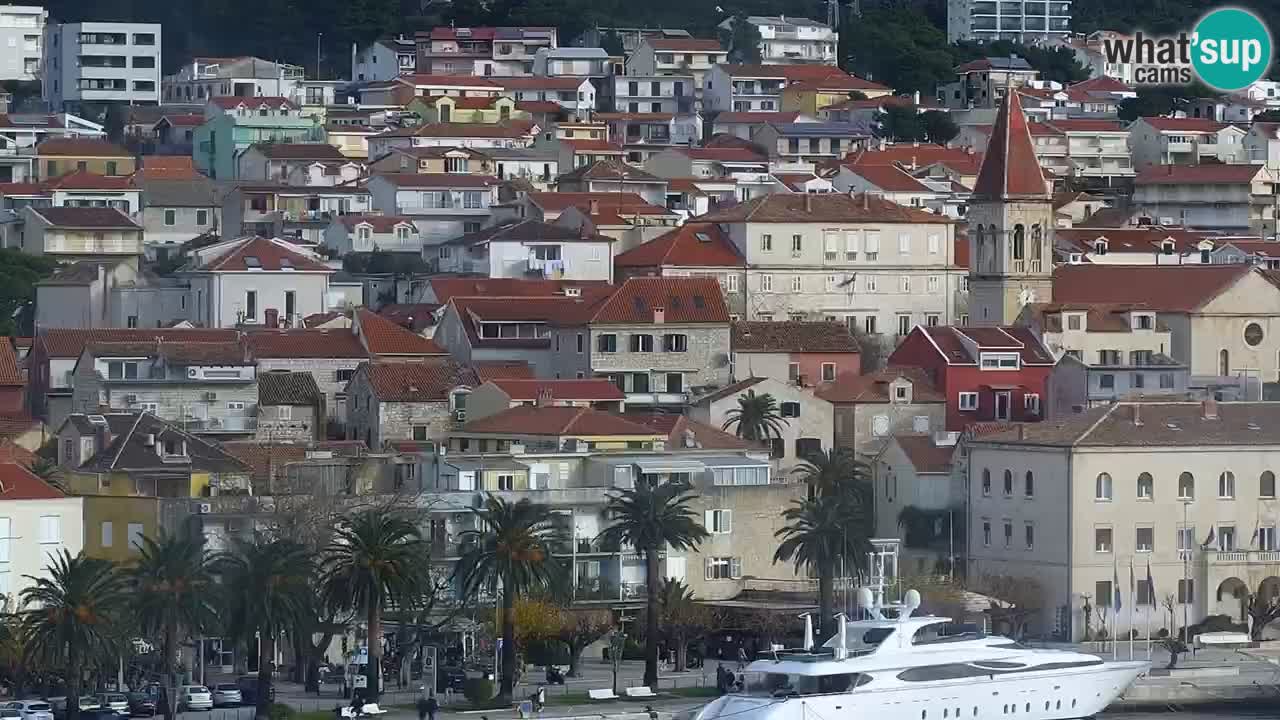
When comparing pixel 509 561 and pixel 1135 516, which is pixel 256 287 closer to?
pixel 1135 516

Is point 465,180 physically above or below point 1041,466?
above

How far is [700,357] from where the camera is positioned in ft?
307

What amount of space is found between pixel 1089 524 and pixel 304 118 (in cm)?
6487

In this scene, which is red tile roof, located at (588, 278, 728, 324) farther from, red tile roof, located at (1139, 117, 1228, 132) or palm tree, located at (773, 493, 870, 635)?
red tile roof, located at (1139, 117, 1228, 132)

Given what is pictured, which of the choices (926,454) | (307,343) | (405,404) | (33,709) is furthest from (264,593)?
(307,343)

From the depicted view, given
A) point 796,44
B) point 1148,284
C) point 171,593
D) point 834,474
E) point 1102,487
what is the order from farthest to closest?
point 796,44 < point 1148,284 < point 834,474 < point 1102,487 < point 171,593

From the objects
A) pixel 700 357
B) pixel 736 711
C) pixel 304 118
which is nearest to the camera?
pixel 736 711

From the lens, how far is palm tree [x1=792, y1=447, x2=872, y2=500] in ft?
262

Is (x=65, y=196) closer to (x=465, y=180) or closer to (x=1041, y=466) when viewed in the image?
(x=465, y=180)

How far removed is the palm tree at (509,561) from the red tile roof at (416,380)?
1733cm

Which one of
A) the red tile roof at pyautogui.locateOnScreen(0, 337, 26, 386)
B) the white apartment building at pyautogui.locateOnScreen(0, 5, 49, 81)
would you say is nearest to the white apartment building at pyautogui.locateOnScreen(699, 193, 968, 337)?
the red tile roof at pyautogui.locateOnScreen(0, 337, 26, 386)

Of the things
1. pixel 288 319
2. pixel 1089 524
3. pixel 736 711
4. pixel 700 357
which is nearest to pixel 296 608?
pixel 736 711

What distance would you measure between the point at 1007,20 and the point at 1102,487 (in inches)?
3842

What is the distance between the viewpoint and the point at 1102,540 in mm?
77062
